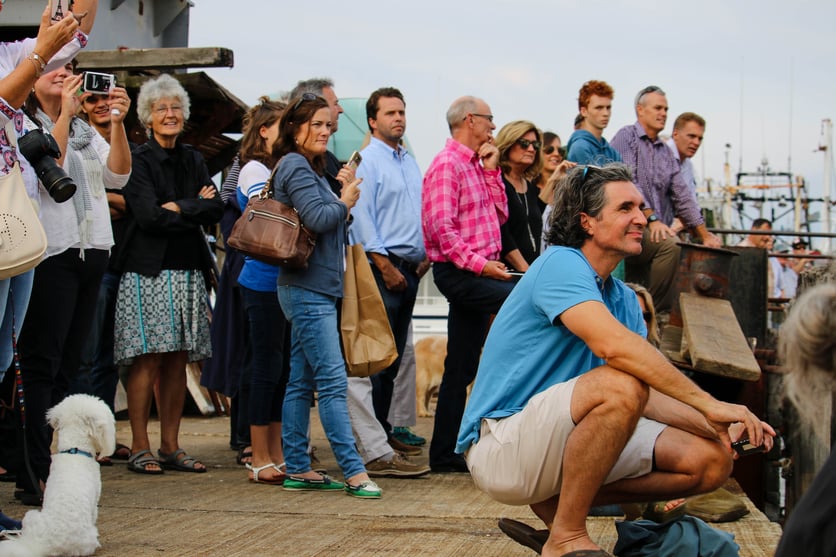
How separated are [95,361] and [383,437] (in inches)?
76.7

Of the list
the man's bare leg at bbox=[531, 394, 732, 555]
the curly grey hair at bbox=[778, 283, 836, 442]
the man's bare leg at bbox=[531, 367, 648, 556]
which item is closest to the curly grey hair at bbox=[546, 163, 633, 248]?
the man's bare leg at bbox=[531, 367, 648, 556]

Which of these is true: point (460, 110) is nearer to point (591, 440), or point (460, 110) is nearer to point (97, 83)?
point (97, 83)

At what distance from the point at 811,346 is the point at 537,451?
165 centimetres

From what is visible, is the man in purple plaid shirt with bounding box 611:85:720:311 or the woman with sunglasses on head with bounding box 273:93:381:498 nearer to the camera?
the woman with sunglasses on head with bounding box 273:93:381:498

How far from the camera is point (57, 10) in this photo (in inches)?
169

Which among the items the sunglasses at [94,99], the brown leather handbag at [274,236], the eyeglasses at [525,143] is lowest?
the brown leather handbag at [274,236]

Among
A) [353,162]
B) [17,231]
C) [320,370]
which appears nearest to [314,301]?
[320,370]

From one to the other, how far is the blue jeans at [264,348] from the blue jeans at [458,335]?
1.07 metres

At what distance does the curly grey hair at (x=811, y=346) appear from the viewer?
224 cm

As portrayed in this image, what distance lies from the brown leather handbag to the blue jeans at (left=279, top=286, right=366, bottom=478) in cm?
21

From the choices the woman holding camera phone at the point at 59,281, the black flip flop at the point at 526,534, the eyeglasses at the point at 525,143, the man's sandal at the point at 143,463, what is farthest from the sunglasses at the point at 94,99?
the black flip flop at the point at 526,534

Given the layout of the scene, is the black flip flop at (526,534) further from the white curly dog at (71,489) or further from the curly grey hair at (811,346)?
the curly grey hair at (811,346)

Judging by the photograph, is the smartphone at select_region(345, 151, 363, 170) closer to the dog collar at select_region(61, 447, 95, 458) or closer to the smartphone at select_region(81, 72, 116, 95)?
the smartphone at select_region(81, 72, 116, 95)

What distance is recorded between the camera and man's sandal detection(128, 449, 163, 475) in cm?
627
